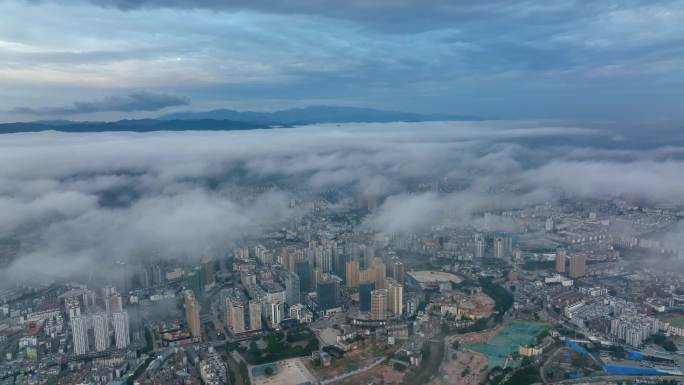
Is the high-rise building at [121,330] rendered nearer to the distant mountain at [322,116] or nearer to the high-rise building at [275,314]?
the high-rise building at [275,314]

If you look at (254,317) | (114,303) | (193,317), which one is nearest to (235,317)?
(254,317)

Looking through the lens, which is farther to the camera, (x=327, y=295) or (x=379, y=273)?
(x=379, y=273)

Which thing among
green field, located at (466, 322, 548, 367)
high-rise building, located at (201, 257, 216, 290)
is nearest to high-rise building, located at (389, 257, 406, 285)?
green field, located at (466, 322, 548, 367)

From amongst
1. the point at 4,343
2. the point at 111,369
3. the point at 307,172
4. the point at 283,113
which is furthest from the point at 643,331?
the point at 283,113

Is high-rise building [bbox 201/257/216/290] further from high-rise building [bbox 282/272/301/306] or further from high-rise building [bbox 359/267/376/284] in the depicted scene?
high-rise building [bbox 359/267/376/284]

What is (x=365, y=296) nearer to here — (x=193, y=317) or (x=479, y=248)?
(x=193, y=317)

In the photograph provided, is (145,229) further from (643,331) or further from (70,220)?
(643,331)
